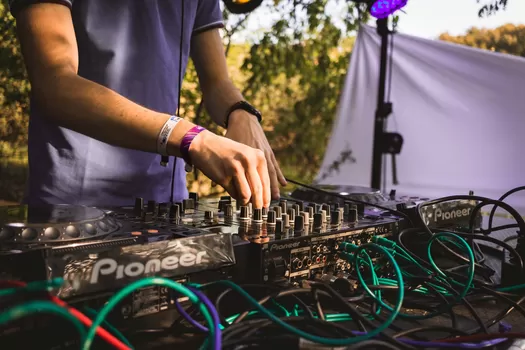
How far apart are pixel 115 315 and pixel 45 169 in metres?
0.73

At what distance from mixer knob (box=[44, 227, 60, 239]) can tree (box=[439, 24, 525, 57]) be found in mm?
2749

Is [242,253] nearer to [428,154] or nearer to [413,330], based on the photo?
[413,330]

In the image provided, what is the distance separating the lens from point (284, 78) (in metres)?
4.07

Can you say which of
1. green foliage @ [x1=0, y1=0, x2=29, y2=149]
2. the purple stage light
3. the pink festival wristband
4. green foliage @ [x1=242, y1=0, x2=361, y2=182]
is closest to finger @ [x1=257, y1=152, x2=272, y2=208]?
the pink festival wristband

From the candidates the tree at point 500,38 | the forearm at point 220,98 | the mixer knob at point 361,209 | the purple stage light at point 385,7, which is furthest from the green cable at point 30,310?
the tree at point 500,38

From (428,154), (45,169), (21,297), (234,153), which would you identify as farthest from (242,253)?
(428,154)

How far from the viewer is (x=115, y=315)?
1.61ft

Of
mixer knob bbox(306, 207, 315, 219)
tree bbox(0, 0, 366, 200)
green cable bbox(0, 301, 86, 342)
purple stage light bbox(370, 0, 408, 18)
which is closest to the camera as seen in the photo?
green cable bbox(0, 301, 86, 342)

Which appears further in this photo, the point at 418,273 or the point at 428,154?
the point at 428,154

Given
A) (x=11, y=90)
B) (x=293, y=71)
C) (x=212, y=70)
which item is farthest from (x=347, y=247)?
A: (x=293, y=71)

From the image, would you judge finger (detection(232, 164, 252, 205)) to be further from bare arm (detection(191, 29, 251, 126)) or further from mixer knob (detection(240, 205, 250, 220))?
bare arm (detection(191, 29, 251, 126))

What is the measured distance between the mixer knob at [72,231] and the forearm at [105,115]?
0.81 ft

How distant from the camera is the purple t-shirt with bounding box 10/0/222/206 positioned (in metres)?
1.09

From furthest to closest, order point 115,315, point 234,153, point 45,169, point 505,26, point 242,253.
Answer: point 505,26
point 45,169
point 234,153
point 242,253
point 115,315
